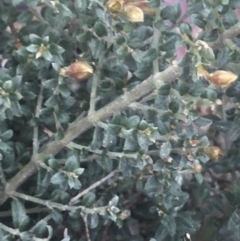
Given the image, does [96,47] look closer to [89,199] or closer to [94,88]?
[94,88]

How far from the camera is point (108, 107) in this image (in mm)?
853

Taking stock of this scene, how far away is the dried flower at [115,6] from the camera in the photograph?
0.78m

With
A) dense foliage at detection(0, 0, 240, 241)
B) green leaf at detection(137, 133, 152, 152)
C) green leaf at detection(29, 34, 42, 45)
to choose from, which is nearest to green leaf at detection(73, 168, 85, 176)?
dense foliage at detection(0, 0, 240, 241)

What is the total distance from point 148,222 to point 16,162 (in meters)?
0.35

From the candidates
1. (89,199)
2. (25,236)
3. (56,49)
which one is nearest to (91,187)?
(89,199)

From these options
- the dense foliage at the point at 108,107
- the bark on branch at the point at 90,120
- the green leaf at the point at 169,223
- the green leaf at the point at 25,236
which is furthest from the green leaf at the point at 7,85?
the green leaf at the point at 169,223

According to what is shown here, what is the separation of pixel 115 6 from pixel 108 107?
0.16m

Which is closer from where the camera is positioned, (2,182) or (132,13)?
(132,13)

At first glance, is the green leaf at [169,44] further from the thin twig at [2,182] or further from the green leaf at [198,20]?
the thin twig at [2,182]

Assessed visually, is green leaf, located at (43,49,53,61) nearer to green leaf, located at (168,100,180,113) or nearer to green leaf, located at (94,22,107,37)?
green leaf, located at (94,22,107,37)

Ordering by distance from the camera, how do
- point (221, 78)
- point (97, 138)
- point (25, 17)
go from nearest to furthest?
point (221, 78) → point (97, 138) → point (25, 17)

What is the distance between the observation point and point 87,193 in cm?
89

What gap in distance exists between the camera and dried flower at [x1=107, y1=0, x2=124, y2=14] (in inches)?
30.6

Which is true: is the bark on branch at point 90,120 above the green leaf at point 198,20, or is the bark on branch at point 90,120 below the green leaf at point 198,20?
below
